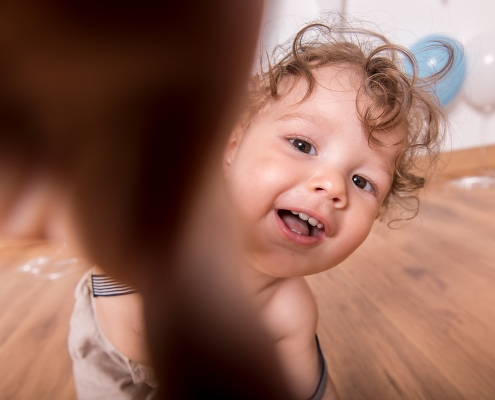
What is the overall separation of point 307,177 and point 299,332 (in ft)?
0.76

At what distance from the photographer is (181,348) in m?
0.27

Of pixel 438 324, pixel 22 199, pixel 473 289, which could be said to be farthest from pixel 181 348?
pixel 473 289

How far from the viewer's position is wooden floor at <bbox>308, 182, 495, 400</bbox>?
568 millimetres

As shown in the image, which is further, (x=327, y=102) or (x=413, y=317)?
(x=413, y=317)

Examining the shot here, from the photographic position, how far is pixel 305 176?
35 centimetres

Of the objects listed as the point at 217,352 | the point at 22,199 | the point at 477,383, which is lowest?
the point at 477,383

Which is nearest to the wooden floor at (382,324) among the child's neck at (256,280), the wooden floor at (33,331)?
the wooden floor at (33,331)

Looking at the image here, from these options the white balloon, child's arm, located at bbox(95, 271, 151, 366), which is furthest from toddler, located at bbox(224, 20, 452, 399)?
the white balloon

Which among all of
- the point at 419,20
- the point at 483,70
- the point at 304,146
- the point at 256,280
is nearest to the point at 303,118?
the point at 304,146

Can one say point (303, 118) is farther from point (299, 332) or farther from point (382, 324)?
point (382, 324)

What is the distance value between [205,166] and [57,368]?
54cm

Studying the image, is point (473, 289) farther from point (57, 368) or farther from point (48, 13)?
point (48, 13)

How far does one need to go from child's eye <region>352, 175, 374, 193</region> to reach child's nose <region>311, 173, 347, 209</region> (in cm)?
5

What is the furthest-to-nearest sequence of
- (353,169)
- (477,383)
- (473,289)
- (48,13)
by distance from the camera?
1. (473,289)
2. (477,383)
3. (353,169)
4. (48,13)
